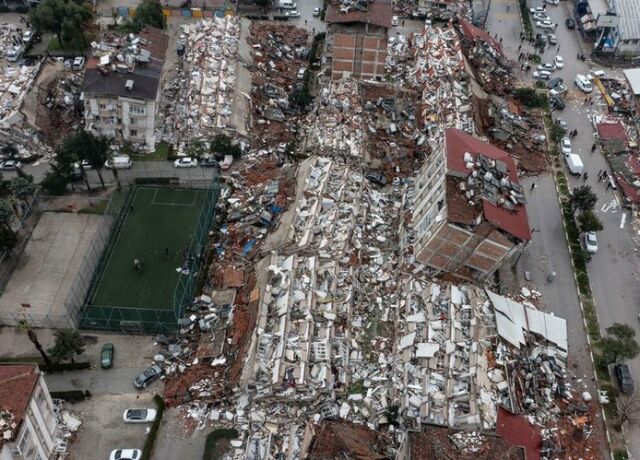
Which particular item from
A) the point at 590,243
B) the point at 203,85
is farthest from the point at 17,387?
the point at 590,243

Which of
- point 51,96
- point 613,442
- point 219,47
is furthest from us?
point 219,47

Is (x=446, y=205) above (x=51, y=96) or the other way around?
above

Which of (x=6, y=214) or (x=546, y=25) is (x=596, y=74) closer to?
(x=546, y=25)

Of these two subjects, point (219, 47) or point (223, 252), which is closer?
point (223, 252)

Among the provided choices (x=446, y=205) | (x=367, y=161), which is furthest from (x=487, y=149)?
(x=367, y=161)

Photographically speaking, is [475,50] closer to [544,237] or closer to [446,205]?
[544,237]

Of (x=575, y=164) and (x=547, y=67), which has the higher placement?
(x=547, y=67)

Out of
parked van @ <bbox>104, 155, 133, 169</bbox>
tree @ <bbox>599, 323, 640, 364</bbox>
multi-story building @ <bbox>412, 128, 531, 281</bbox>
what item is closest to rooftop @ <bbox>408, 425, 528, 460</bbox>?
tree @ <bbox>599, 323, 640, 364</bbox>

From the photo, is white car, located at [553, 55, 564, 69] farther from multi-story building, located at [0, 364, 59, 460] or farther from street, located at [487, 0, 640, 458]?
multi-story building, located at [0, 364, 59, 460]
